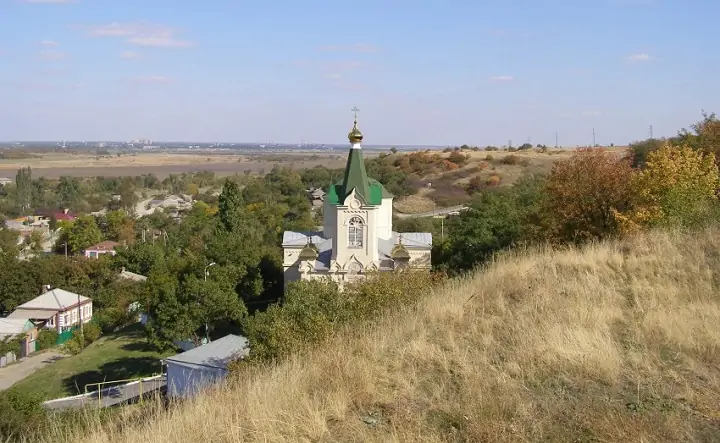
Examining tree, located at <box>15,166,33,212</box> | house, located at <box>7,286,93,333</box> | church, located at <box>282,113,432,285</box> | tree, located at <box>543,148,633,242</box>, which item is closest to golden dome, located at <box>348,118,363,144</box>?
church, located at <box>282,113,432,285</box>

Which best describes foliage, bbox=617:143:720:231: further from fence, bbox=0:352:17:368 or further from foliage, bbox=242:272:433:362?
fence, bbox=0:352:17:368

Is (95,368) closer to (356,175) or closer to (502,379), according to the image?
(356,175)

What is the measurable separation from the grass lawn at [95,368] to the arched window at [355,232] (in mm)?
8572

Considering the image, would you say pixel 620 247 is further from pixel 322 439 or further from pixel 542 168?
pixel 542 168

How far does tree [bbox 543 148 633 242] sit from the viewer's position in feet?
53.9

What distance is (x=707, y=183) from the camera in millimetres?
15188

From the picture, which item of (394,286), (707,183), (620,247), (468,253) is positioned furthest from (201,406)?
(468,253)

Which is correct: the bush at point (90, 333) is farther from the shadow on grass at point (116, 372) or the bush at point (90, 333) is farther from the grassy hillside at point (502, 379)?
the grassy hillside at point (502, 379)

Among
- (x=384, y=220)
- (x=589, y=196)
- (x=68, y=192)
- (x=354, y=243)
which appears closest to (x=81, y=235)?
(x=384, y=220)

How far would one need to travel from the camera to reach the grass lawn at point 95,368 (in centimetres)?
2394

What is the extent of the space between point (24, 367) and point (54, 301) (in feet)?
19.9

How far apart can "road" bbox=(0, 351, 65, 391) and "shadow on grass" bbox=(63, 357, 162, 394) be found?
2999 mm

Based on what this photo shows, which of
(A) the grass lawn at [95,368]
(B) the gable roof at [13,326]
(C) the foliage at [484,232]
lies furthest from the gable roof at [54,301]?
(C) the foliage at [484,232]

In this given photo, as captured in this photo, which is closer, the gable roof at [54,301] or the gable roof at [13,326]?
the gable roof at [13,326]
